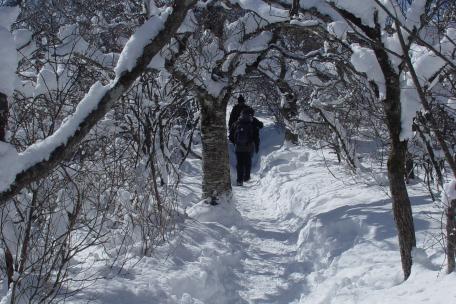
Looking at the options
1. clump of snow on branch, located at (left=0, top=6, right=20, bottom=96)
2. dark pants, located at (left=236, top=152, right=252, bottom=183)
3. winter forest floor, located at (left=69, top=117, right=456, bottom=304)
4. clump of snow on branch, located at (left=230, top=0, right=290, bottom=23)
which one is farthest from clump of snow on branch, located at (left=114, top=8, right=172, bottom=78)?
dark pants, located at (left=236, top=152, right=252, bottom=183)

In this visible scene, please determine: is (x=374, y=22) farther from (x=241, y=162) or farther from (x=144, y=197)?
(x=241, y=162)

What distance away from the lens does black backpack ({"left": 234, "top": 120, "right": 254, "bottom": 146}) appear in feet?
33.6

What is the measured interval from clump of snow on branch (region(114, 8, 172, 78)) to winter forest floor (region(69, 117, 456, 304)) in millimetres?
2177

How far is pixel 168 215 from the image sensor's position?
18.5 feet

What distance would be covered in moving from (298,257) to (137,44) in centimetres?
414

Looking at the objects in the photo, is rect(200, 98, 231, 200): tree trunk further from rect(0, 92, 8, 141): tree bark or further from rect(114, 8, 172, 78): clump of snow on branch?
rect(0, 92, 8, 141): tree bark

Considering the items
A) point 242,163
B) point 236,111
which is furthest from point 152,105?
point 236,111

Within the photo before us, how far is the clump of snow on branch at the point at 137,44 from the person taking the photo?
209 cm

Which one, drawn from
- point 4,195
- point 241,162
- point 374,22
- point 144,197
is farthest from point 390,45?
point 241,162

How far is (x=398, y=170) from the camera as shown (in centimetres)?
364

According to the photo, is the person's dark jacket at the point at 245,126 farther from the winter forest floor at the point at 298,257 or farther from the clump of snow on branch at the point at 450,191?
the clump of snow on branch at the point at 450,191

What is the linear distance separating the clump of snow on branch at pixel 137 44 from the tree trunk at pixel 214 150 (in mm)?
5011

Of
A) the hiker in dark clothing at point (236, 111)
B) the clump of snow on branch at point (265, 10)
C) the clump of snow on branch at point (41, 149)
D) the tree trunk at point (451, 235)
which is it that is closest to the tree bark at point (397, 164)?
the tree trunk at point (451, 235)

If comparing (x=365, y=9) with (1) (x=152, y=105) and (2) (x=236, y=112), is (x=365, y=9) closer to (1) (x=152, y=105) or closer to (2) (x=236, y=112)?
(1) (x=152, y=105)
